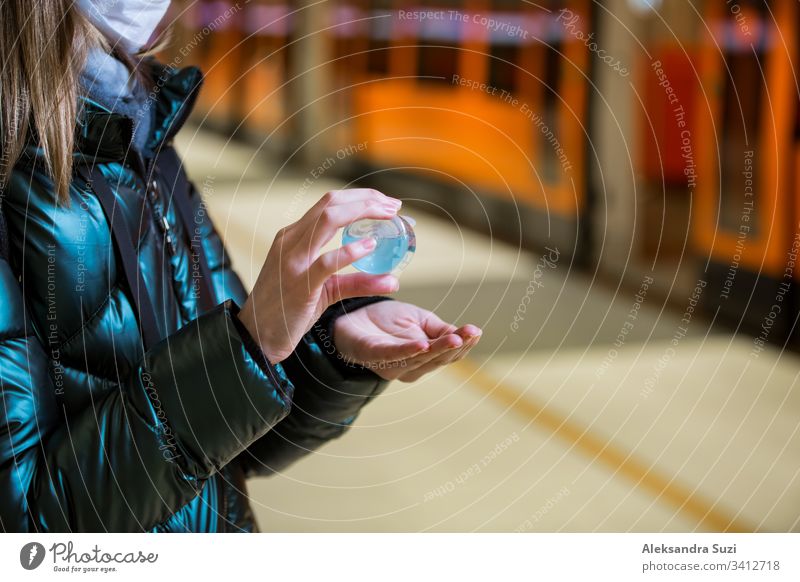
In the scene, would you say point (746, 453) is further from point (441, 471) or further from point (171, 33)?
point (171, 33)

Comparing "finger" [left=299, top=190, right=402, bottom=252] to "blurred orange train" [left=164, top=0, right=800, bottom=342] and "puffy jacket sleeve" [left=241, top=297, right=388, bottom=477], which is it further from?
"blurred orange train" [left=164, top=0, right=800, bottom=342]

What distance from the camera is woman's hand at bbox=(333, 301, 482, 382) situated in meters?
0.71

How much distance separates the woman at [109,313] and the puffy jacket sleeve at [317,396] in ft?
0.25

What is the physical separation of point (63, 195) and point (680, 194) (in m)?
5.19

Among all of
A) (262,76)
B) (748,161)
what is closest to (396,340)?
(748,161)

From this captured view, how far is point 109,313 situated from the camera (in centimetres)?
69

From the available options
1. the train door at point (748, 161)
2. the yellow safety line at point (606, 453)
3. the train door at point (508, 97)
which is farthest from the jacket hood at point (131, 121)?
the train door at point (508, 97)

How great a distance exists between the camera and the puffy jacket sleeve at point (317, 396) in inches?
32.0

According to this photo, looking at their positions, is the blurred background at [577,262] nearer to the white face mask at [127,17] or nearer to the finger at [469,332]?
the white face mask at [127,17]

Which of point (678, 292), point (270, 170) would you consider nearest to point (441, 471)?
point (678, 292)

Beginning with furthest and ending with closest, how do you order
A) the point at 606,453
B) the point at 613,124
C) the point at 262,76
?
1. the point at 262,76
2. the point at 613,124
3. the point at 606,453

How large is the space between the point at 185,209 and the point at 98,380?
19 centimetres

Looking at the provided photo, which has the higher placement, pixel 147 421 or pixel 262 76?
pixel 262 76

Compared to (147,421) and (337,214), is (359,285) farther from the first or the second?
(147,421)
